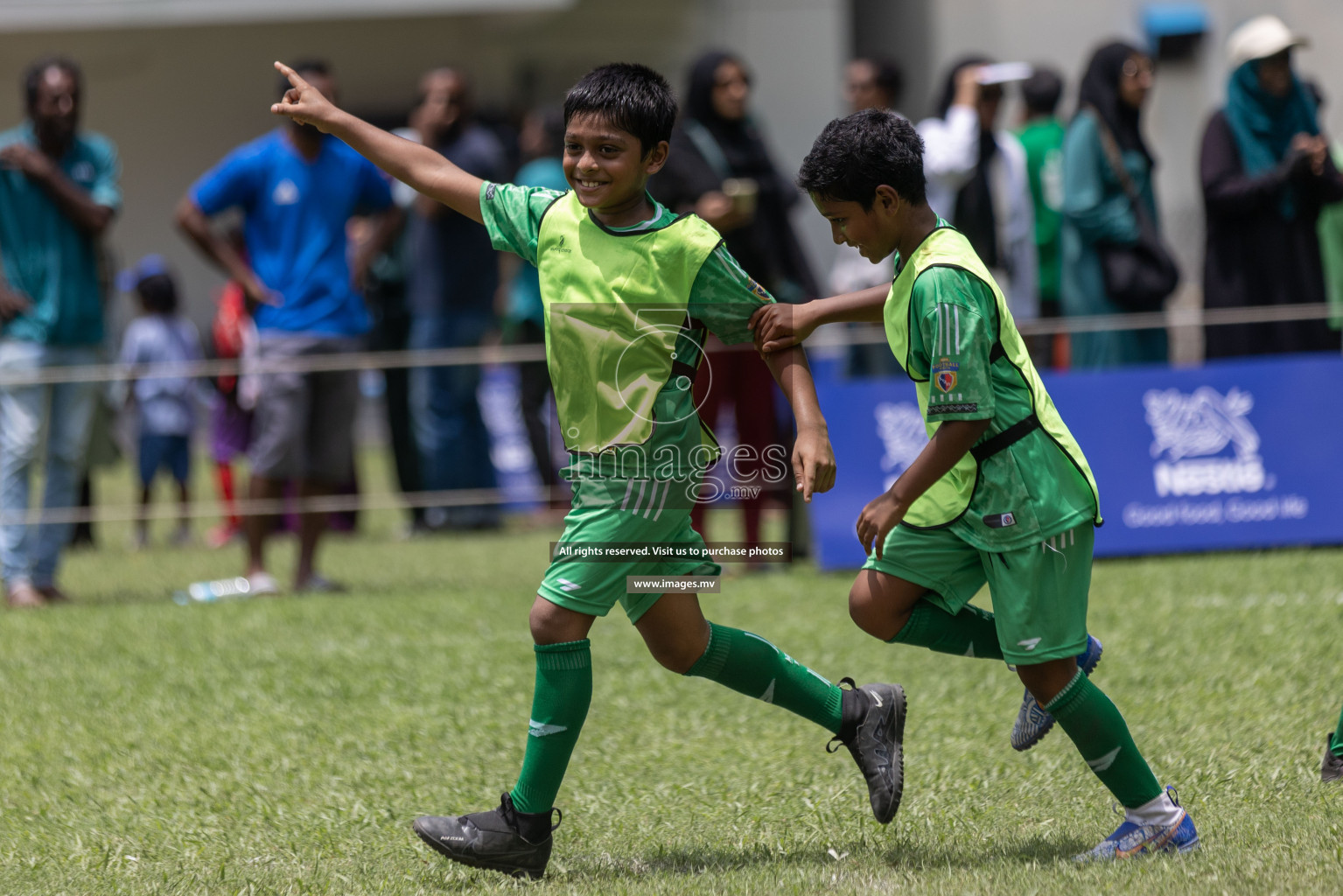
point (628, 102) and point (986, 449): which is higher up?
point (628, 102)

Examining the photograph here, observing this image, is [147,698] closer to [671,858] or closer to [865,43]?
[671,858]

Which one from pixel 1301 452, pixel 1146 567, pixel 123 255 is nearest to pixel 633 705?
pixel 1146 567

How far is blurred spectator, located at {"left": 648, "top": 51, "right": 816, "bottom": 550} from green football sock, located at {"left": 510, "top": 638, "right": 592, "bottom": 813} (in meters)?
3.98

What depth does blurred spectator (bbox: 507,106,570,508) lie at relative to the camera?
397 inches

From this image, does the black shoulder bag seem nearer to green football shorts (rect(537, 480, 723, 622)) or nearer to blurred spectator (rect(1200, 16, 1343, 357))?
blurred spectator (rect(1200, 16, 1343, 357))

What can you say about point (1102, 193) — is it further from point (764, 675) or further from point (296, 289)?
point (764, 675)

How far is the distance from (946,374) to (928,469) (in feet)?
0.65

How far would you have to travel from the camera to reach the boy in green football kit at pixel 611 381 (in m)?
3.42

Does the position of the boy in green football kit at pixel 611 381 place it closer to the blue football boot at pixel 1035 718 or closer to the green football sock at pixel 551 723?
the green football sock at pixel 551 723

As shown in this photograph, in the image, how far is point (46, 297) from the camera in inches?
300

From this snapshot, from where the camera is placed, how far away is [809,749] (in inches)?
179

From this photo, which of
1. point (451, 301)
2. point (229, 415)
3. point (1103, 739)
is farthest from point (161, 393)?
point (1103, 739)

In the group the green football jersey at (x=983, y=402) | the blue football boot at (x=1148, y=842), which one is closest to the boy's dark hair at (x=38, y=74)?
the green football jersey at (x=983, y=402)

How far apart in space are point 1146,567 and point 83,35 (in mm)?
14356
